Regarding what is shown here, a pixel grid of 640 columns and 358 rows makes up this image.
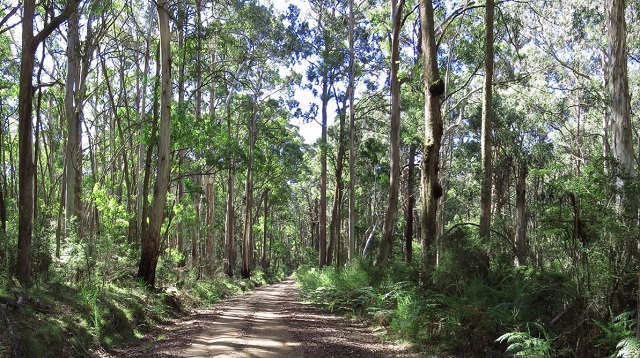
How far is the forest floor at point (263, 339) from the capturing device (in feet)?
23.8

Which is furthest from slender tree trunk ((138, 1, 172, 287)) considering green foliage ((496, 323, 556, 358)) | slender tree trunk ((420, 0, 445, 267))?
green foliage ((496, 323, 556, 358))

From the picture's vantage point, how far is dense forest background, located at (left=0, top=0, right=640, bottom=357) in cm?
619

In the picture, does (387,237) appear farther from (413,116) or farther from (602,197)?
(413,116)

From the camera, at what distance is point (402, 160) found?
33656 mm

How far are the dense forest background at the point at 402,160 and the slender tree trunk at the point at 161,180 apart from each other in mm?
38

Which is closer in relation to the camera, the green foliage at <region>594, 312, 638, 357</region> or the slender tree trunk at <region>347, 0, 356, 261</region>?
the green foliage at <region>594, 312, 638, 357</region>

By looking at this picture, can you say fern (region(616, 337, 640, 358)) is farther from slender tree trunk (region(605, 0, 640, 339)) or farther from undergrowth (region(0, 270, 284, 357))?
slender tree trunk (region(605, 0, 640, 339))

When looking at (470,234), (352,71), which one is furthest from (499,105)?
(470,234)

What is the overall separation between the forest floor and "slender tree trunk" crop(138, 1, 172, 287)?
1899 millimetres

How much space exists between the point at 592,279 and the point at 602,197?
128 centimetres

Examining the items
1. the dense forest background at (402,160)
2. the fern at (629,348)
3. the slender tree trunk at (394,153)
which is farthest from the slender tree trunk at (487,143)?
the slender tree trunk at (394,153)

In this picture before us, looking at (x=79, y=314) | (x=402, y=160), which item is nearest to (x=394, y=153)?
(x=79, y=314)

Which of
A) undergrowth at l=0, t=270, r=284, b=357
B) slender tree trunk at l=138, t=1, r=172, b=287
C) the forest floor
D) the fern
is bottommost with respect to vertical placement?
the forest floor

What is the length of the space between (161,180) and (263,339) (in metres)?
6.64
